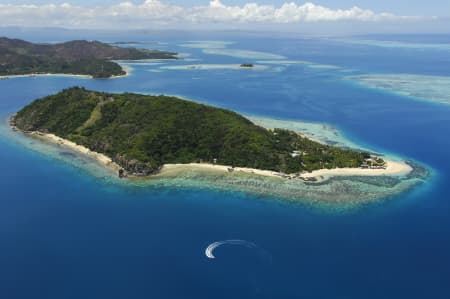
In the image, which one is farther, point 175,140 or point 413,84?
point 413,84

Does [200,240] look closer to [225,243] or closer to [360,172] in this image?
[225,243]

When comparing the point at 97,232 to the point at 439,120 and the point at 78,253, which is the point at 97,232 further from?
the point at 439,120

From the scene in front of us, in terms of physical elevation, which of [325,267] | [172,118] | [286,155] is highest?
[172,118]

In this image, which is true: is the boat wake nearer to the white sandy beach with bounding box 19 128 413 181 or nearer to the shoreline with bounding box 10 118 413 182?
the shoreline with bounding box 10 118 413 182

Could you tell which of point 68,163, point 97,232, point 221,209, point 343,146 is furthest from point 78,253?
point 343,146

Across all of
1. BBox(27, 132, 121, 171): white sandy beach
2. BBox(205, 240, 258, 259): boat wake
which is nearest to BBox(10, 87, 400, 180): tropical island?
BBox(27, 132, 121, 171): white sandy beach

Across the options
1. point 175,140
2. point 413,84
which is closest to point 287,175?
point 175,140
